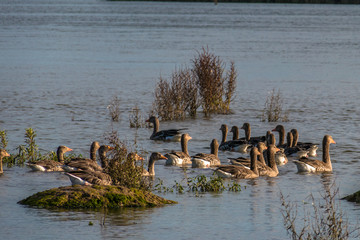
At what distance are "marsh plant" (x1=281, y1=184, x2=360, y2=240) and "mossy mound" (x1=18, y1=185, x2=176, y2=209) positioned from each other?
2840 mm

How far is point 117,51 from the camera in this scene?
2309 inches

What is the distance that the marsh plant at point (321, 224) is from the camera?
1099 centimetres

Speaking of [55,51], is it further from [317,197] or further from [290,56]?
[317,197]

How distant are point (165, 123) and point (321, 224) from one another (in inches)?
634

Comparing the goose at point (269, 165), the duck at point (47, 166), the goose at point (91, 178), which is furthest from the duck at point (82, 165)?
the goose at point (269, 165)

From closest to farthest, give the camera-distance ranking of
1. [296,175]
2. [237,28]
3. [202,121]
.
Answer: [296,175], [202,121], [237,28]

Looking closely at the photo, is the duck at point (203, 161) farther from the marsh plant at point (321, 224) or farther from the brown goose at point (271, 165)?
the marsh plant at point (321, 224)

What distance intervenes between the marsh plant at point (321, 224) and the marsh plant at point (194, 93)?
42.5 feet

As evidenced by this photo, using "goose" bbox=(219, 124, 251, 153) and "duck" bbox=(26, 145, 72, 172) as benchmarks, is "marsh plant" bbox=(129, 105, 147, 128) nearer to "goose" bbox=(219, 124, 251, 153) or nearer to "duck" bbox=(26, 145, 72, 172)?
"goose" bbox=(219, 124, 251, 153)

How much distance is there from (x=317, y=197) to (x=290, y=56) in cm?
4002

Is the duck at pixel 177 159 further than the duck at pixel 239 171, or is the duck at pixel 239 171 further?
the duck at pixel 177 159

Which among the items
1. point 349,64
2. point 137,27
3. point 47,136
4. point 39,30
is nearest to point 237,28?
point 137,27

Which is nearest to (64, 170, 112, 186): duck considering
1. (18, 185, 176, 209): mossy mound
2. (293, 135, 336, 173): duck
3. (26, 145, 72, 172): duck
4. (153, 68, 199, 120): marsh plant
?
(18, 185, 176, 209): mossy mound

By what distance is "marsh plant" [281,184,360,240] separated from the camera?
10992 millimetres
